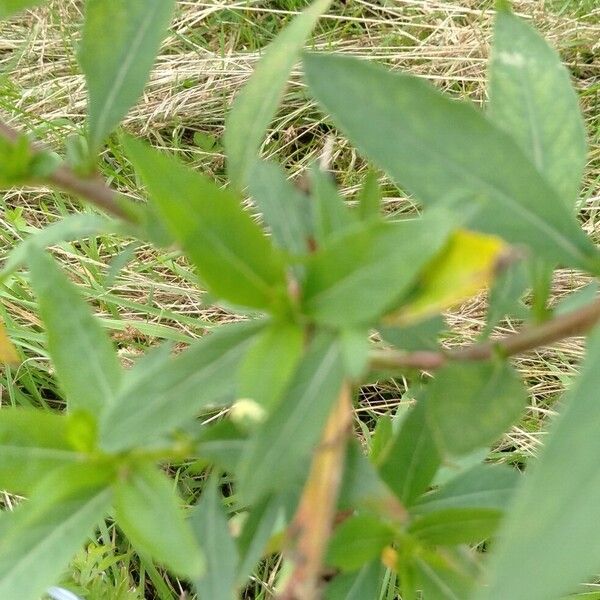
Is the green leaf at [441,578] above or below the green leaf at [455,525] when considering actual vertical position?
below

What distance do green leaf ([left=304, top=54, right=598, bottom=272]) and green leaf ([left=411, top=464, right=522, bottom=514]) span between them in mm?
229

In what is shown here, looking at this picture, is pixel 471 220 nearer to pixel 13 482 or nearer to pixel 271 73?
pixel 271 73

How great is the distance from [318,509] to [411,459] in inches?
7.9

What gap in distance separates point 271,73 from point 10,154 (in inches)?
5.8

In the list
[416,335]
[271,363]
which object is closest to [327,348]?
[271,363]

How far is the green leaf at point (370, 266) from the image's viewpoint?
286 millimetres

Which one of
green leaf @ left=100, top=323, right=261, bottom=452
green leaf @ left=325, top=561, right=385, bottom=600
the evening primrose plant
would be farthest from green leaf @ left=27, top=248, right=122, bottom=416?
green leaf @ left=325, top=561, right=385, bottom=600

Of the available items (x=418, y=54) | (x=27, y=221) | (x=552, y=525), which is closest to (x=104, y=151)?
(x=27, y=221)

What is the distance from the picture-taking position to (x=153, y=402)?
36 cm

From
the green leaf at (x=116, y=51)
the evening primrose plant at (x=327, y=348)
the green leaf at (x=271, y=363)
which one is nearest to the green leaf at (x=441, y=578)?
the evening primrose plant at (x=327, y=348)

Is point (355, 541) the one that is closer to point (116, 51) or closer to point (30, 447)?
point (30, 447)

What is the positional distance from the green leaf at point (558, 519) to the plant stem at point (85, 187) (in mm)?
262

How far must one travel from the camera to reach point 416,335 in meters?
0.46

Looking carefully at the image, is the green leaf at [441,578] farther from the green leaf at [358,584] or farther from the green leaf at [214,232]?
the green leaf at [214,232]
